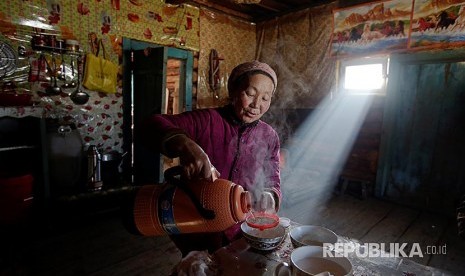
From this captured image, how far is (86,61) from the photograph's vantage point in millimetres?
4809

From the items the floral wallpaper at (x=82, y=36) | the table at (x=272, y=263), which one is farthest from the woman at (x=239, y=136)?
the floral wallpaper at (x=82, y=36)

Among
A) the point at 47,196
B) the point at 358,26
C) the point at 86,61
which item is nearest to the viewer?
the point at 47,196

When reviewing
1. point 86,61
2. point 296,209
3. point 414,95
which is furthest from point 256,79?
point 414,95

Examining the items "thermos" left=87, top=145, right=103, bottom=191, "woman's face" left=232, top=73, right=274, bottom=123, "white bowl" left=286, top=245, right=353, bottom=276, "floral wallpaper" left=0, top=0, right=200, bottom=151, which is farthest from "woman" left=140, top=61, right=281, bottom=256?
"floral wallpaper" left=0, top=0, right=200, bottom=151

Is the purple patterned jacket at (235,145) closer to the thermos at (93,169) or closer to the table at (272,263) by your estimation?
the table at (272,263)

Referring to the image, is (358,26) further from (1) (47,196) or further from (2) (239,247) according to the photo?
(1) (47,196)

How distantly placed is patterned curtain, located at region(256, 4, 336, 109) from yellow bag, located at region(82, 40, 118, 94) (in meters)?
4.08

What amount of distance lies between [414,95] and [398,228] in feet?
8.30

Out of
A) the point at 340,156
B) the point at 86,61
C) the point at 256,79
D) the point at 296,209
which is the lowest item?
the point at 296,209

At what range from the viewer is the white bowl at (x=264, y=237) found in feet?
4.60

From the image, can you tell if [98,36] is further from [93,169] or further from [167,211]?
[167,211]

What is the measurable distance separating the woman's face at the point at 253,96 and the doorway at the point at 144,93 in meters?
3.35

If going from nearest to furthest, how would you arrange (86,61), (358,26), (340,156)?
(86,61) < (358,26) < (340,156)

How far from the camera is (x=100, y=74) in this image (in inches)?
197
